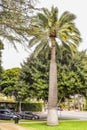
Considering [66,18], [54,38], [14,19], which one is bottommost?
[14,19]

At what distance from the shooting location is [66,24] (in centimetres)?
5159

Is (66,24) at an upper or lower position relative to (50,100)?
upper

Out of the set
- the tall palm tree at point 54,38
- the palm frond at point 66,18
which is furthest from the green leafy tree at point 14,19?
the palm frond at point 66,18

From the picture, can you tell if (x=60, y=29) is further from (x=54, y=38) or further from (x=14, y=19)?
(x=14, y=19)

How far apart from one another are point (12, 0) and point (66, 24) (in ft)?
124

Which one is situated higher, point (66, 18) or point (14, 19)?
point (66, 18)

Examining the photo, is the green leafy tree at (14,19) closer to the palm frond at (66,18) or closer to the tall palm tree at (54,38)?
the tall palm tree at (54,38)

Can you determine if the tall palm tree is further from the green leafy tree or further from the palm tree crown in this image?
the green leafy tree

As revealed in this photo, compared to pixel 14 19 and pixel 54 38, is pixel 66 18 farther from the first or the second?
pixel 14 19

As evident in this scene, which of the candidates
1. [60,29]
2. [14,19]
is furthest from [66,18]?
[14,19]

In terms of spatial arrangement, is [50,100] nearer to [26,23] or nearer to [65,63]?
[65,63]

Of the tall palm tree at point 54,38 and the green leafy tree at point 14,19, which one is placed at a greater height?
the tall palm tree at point 54,38

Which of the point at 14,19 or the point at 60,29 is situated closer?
the point at 14,19

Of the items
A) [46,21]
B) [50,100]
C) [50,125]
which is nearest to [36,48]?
[46,21]
